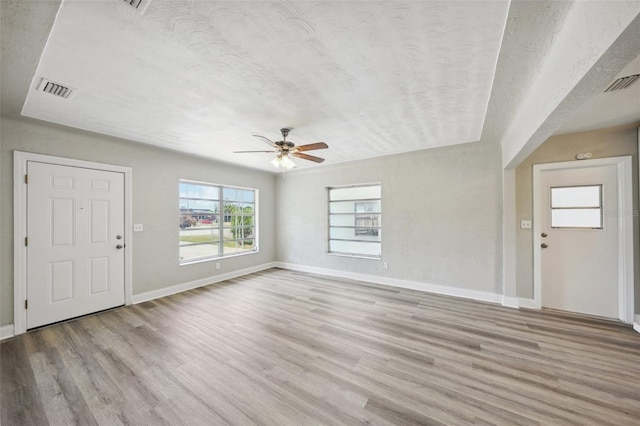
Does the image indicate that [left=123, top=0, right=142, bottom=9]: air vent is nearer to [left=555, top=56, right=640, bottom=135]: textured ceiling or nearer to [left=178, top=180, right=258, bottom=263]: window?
[left=555, top=56, right=640, bottom=135]: textured ceiling

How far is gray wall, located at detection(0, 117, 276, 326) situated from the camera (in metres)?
2.71

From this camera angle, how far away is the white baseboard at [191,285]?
3.82 metres

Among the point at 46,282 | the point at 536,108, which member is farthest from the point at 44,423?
the point at 536,108

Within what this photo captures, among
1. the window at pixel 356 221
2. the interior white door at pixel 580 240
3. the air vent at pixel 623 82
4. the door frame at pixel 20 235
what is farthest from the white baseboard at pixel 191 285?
the air vent at pixel 623 82

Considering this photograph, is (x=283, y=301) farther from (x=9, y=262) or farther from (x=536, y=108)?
(x=536, y=108)

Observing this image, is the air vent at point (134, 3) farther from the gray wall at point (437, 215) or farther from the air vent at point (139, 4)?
the gray wall at point (437, 215)

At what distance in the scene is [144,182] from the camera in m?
3.88

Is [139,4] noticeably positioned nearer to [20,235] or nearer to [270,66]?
[270,66]

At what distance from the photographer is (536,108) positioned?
1988mm

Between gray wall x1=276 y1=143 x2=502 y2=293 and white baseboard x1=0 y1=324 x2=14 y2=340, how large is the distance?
470cm

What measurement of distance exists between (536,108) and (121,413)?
4.12 meters

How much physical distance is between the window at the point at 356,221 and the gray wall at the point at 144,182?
218 centimetres

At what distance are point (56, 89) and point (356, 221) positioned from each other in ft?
15.7

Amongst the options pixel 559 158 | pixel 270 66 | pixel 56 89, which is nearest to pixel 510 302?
pixel 559 158
